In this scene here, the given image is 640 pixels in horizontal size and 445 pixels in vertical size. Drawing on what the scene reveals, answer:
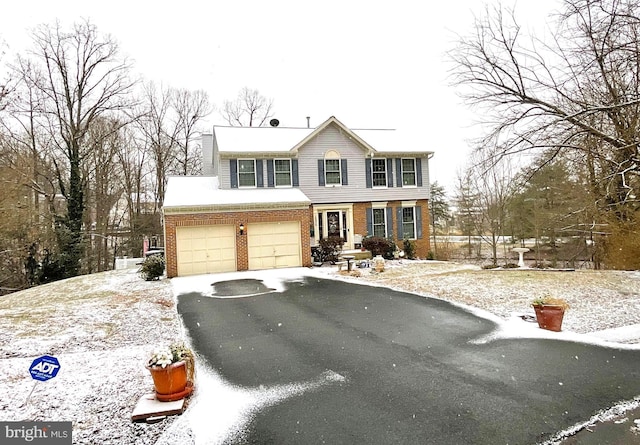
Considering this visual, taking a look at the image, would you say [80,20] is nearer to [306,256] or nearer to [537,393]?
[306,256]

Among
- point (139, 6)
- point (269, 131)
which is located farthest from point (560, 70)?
point (269, 131)

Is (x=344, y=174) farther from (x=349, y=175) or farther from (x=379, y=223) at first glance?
(x=379, y=223)

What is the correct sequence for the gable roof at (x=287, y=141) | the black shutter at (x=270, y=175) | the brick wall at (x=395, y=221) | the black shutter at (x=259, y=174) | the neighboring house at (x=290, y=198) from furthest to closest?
the brick wall at (x=395, y=221), the black shutter at (x=270, y=175), the gable roof at (x=287, y=141), the black shutter at (x=259, y=174), the neighboring house at (x=290, y=198)

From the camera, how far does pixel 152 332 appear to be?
728cm

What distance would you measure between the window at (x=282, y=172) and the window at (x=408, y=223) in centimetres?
655

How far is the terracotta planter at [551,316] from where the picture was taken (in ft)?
22.7

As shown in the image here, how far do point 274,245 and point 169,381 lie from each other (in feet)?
37.5

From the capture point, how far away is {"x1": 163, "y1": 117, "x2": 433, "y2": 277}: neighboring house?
14727mm

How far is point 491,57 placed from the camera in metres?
10.3

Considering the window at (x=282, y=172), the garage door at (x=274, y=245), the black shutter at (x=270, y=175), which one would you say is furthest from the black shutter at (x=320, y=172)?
→ the garage door at (x=274, y=245)

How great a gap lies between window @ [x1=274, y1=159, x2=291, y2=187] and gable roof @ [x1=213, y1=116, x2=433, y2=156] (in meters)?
0.56

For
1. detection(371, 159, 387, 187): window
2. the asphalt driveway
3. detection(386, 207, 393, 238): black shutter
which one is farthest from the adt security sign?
detection(371, 159, 387, 187): window

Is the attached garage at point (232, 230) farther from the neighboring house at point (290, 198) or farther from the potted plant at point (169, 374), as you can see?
the potted plant at point (169, 374)

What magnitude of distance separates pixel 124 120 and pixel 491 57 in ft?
77.4
